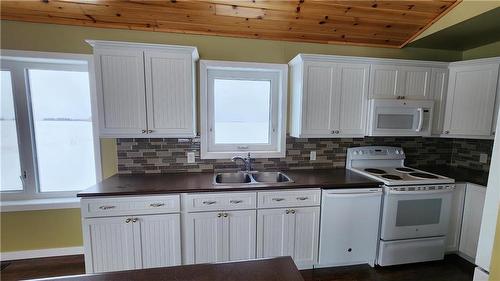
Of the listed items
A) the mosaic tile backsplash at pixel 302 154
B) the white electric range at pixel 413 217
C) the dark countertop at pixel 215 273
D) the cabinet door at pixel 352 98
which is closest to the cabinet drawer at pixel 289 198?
the mosaic tile backsplash at pixel 302 154

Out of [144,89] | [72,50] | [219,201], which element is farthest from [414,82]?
[72,50]

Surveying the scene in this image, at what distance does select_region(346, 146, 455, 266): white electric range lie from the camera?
219cm

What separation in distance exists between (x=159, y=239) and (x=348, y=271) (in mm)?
1883

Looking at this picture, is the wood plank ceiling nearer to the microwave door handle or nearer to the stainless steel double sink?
the microwave door handle

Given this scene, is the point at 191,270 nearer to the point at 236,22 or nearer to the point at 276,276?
the point at 276,276

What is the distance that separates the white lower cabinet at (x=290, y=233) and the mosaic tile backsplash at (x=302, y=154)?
2.21 ft

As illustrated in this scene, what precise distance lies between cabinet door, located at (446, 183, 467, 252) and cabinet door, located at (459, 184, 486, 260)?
0.10 ft

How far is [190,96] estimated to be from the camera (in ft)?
7.16

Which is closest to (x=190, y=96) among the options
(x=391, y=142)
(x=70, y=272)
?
(x=70, y=272)

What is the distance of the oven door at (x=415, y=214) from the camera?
2.19 meters

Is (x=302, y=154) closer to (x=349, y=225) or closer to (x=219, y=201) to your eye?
(x=349, y=225)

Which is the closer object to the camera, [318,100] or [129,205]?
[129,205]

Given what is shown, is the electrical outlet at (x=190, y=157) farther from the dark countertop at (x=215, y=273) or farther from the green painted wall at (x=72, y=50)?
the dark countertop at (x=215, y=273)

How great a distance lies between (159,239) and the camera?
1984 millimetres
